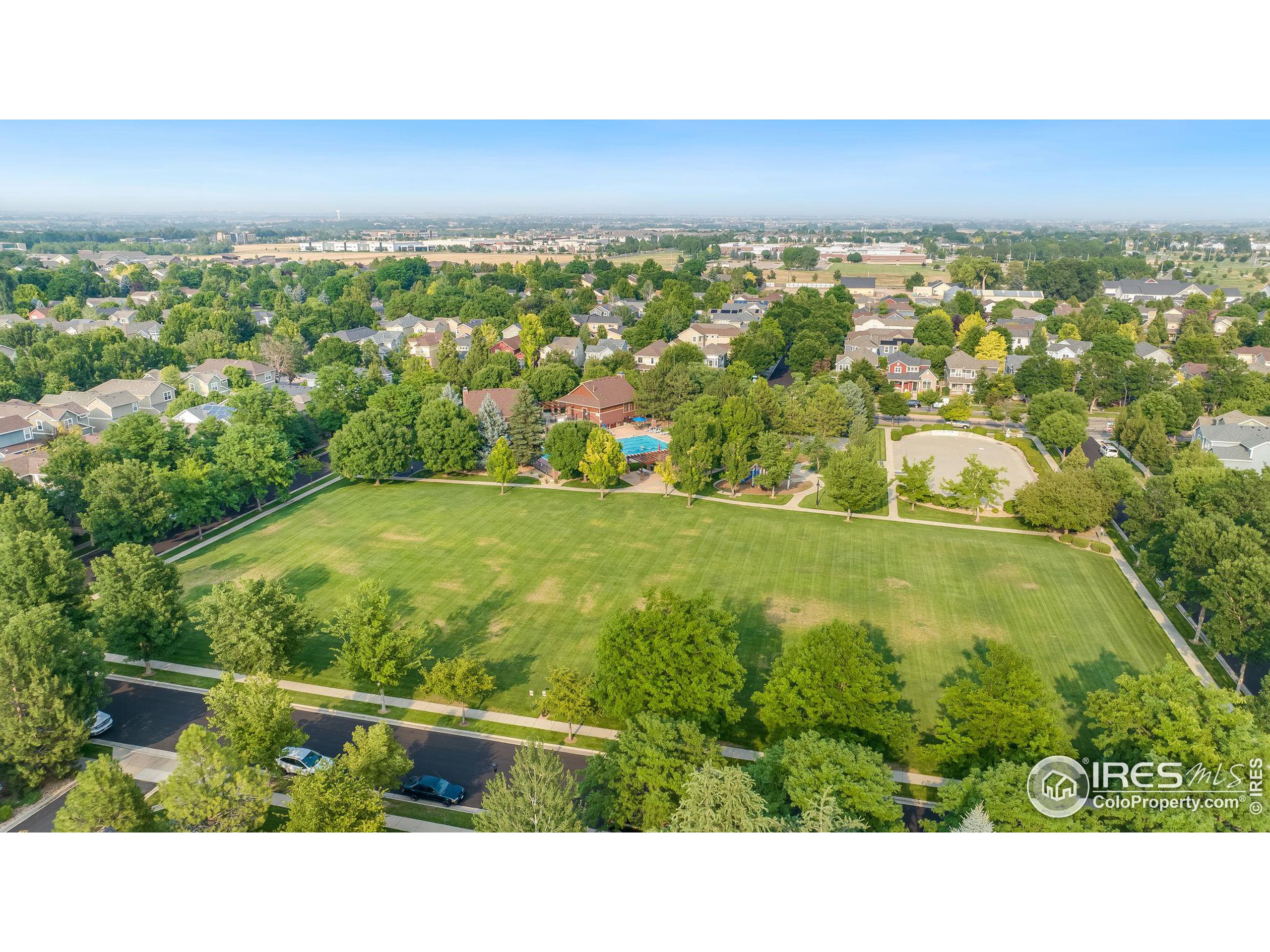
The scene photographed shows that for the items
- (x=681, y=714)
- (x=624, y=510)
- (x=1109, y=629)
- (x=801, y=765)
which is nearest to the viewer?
(x=801, y=765)

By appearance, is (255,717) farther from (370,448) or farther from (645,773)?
(370,448)

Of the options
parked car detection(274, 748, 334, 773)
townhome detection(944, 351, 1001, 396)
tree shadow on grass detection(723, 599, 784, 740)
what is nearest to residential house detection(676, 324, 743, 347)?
townhome detection(944, 351, 1001, 396)

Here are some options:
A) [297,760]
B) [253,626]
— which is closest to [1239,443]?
[297,760]

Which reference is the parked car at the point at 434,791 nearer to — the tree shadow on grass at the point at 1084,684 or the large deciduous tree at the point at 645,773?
the large deciduous tree at the point at 645,773

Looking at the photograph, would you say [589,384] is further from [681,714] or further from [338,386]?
[681,714]

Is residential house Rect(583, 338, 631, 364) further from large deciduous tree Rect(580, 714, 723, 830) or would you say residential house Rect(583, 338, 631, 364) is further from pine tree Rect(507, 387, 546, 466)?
large deciduous tree Rect(580, 714, 723, 830)

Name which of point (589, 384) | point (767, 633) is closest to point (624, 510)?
point (767, 633)
